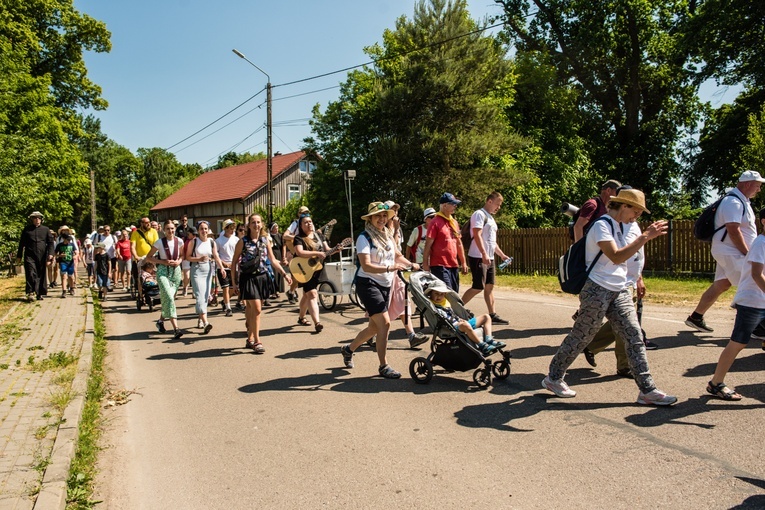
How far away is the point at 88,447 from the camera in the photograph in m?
4.86

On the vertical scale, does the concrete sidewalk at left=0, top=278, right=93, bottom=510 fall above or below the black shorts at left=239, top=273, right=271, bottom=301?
below

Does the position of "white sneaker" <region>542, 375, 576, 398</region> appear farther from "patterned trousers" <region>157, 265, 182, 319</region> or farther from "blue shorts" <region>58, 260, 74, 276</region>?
"blue shorts" <region>58, 260, 74, 276</region>

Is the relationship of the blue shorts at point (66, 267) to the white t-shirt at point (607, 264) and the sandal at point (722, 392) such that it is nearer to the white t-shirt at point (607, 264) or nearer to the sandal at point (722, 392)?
the white t-shirt at point (607, 264)

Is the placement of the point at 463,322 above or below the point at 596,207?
below

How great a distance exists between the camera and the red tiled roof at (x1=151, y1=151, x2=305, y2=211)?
179 ft

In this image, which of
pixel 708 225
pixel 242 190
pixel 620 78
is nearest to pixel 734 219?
pixel 708 225

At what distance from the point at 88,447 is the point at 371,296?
117 inches

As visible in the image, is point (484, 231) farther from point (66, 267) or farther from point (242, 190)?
point (242, 190)

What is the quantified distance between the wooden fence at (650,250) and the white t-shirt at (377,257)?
13.2m

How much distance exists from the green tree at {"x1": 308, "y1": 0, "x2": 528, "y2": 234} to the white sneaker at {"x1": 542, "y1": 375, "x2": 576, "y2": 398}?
22.5 metres

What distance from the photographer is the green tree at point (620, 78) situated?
1366 inches

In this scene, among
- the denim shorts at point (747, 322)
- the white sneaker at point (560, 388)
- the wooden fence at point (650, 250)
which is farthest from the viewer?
the wooden fence at point (650, 250)

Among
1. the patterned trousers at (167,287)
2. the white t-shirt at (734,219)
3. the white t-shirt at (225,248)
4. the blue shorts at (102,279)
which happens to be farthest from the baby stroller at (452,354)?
the blue shorts at (102,279)

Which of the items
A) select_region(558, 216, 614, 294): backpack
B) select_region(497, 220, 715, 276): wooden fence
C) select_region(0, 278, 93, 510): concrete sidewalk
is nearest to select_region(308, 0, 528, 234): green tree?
select_region(497, 220, 715, 276): wooden fence
